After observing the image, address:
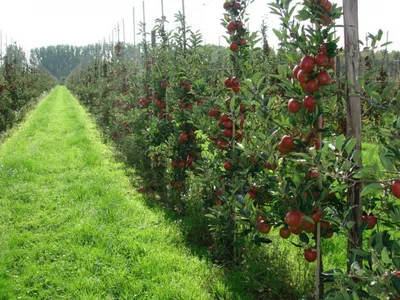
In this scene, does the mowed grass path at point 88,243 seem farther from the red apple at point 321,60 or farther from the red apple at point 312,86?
the red apple at point 321,60

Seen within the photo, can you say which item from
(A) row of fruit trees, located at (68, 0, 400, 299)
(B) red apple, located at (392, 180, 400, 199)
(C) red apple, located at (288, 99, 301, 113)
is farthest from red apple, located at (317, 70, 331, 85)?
(B) red apple, located at (392, 180, 400, 199)

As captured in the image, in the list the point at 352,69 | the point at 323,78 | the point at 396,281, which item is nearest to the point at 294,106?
the point at 323,78

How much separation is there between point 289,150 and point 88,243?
290cm

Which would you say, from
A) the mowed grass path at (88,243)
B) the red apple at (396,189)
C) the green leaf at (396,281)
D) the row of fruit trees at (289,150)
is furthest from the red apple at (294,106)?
the mowed grass path at (88,243)

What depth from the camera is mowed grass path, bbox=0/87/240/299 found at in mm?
3363

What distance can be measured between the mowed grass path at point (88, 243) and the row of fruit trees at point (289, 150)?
46 centimetres

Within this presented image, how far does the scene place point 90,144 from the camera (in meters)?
9.50

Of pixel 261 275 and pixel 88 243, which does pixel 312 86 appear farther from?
pixel 88 243

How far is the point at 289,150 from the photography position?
6.87ft

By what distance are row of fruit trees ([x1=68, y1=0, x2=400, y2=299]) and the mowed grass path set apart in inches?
18.2

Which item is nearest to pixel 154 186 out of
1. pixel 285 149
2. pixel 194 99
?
pixel 194 99

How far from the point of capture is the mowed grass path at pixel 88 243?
3.36m

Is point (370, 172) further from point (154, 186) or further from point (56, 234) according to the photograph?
point (154, 186)

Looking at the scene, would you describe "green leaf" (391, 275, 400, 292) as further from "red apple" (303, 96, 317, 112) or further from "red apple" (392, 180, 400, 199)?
"red apple" (303, 96, 317, 112)
